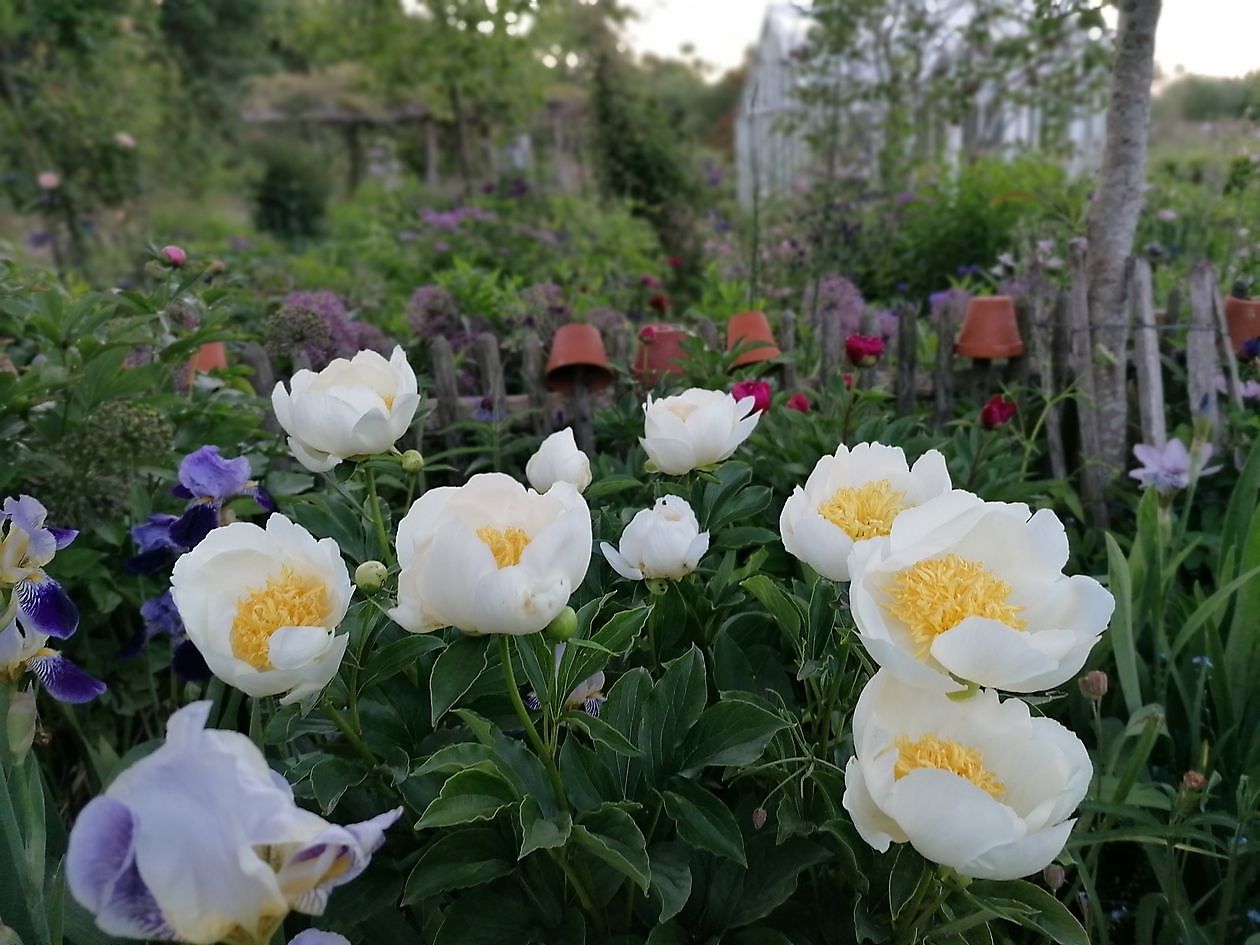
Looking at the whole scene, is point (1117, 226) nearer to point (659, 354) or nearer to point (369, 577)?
point (659, 354)

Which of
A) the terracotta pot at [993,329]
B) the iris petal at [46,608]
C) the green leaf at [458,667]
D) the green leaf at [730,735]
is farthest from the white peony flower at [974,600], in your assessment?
the terracotta pot at [993,329]

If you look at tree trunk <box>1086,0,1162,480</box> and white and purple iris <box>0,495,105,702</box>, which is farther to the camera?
tree trunk <box>1086,0,1162,480</box>

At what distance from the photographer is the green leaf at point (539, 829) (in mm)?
600

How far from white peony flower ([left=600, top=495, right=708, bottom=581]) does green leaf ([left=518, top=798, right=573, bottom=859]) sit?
0.24 m

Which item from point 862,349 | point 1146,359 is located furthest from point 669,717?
point 1146,359

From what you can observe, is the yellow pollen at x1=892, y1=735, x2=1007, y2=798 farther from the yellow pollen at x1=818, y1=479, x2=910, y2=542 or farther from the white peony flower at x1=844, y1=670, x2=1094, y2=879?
the yellow pollen at x1=818, y1=479, x2=910, y2=542

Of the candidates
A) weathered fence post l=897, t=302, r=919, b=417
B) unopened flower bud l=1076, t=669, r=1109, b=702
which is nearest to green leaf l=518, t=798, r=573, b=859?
unopened flower bud l=1076, t=669, r=1109, b=702

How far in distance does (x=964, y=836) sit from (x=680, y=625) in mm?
479

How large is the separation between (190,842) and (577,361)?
1.43 metres

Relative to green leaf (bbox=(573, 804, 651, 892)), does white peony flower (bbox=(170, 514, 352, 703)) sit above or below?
above

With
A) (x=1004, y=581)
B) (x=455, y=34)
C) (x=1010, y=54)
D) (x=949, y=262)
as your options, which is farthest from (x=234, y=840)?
(x=455, y=34)

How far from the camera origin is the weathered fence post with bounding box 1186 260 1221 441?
1912 mm

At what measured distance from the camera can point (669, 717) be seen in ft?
2.53

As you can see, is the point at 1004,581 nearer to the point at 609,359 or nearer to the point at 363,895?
the point at 363,895
